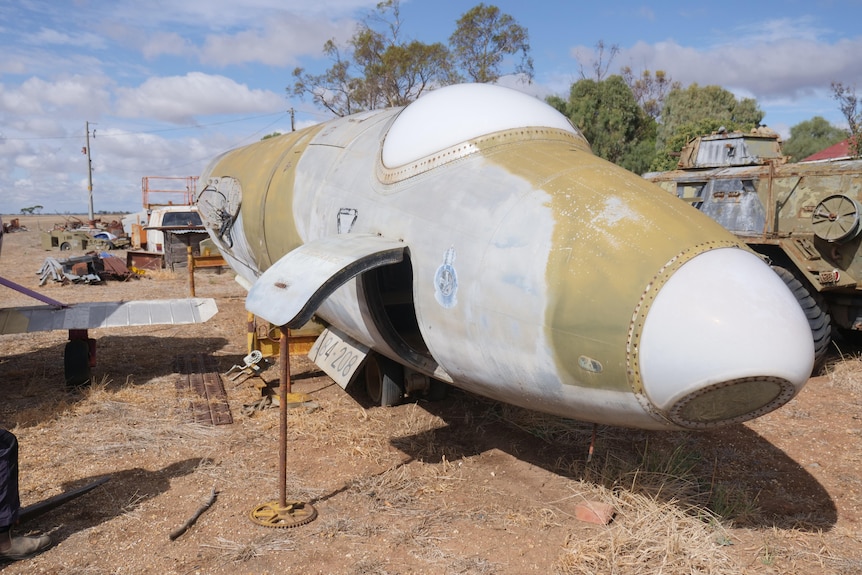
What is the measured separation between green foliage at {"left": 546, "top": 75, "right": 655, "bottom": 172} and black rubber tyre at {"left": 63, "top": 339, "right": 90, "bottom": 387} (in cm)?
2680

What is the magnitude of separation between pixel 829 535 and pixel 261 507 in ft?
13.5

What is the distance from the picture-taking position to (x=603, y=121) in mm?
30516

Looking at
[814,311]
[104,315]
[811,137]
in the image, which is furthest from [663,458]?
[811,137]

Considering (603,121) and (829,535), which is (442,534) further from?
(603,121)

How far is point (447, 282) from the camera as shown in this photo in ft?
12.9

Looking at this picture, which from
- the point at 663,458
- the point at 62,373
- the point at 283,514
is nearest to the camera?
the point at 283,514

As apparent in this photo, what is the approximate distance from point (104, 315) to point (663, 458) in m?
6.22

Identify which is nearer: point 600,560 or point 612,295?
point 612,295

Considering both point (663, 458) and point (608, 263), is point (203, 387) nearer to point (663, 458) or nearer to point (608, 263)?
point (663, 458)

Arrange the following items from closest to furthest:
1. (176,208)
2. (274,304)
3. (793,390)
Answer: (793,390) < (274,304) < (176,208)

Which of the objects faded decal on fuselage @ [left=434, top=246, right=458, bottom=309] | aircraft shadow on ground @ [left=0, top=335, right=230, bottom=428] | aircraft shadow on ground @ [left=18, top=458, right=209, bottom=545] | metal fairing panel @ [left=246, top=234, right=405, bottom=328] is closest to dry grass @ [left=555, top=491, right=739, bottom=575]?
faded decal on fuselage @ [left=434, top=246, right=458, bottom=309]

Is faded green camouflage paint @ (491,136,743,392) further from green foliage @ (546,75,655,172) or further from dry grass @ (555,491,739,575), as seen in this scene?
green foliage @ (546,75,655,172)

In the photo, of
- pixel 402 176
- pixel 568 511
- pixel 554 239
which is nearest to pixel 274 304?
pixel 402 176

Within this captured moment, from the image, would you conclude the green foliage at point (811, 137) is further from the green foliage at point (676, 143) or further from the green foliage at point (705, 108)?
the green foliage at point (676, 143)
